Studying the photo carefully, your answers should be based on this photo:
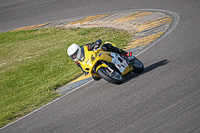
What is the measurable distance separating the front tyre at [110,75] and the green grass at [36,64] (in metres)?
2.23

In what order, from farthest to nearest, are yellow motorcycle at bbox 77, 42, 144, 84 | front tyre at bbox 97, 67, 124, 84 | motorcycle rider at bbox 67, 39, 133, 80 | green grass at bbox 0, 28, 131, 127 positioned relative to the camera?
green grass at bbox 0, 28, 131, 127, motorcycle rider at bbox 67, 39, 133, 80, yellow motorcycle at bbox 77, 42, 144, 84, front tyre at bbox 97, 67, 124, 84

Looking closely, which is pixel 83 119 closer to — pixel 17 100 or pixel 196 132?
pixel 196 132

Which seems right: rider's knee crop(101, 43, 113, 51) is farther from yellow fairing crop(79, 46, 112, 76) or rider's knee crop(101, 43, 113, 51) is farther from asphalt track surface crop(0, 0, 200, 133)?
asphalt track surface crop(0, 0, 200, 133)

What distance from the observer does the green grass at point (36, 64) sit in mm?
9500

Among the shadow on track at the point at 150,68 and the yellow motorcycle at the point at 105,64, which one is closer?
the yellow motorcycle at the point at 105,64

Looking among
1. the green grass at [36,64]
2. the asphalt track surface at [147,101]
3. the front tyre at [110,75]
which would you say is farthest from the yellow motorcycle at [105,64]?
the green grass at [36,64]

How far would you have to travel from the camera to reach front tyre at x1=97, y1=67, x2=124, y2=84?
7.48 meters

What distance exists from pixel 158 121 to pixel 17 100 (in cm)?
594

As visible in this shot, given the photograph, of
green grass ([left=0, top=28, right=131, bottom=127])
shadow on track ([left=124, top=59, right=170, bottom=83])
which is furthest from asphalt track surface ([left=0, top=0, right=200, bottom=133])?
green grass ([left=0, top=28, right=131, bottom=127])

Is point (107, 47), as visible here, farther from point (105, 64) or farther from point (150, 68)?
point (150, 68)

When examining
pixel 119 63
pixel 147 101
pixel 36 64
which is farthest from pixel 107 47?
pixel 36 64

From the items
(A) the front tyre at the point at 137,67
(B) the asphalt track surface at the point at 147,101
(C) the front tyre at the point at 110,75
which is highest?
(C) the front tyre at the point at 110,75

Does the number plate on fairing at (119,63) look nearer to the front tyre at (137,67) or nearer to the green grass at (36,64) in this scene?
the front tyre at (137,67)

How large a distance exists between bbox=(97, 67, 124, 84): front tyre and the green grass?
7.30ft
